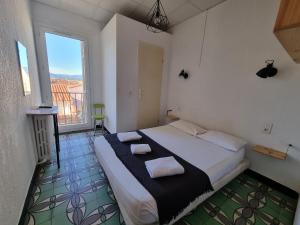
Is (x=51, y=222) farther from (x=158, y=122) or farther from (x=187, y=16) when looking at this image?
(x=187, y=16)

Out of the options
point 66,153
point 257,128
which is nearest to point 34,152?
point 66,153

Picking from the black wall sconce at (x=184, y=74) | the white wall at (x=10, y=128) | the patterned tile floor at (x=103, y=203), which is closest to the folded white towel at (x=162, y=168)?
the patterned tile floor at (x=103, y=203)

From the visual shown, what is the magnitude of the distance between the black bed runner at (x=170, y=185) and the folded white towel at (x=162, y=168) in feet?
0.13

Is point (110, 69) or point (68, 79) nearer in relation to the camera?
point (110, 69)

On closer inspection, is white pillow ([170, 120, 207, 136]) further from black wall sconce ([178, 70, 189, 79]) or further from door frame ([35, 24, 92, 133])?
door frame ([35, 24, 92, 133])

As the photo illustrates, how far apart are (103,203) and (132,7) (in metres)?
3.29

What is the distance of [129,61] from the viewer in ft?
9.34

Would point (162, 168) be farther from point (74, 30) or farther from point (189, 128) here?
point (74, 30)

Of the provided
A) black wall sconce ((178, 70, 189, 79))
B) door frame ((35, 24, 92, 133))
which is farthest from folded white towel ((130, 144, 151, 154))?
door frame ((35, 24, 92, 133))

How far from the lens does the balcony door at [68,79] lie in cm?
306

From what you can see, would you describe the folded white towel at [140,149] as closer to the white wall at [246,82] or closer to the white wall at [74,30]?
the white wall at [246,82]

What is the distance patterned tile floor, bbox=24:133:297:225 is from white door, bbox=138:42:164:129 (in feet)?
5.41

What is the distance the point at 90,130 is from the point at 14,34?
2.58m

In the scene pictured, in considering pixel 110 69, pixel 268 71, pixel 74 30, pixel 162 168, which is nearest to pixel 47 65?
pixel 74 30
